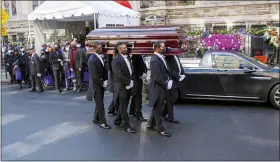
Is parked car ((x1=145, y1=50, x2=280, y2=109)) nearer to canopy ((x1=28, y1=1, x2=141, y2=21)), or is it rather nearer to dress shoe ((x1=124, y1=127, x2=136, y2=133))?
dress shoe ((x1=124, y1=127, x2=136, y2=133))

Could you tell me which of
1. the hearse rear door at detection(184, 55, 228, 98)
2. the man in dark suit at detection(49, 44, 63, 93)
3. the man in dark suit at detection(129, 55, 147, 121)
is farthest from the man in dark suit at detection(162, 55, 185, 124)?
the man in dark suit at detection(49, 44, 63, 93)

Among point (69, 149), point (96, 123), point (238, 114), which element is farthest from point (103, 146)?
point (238, 114)

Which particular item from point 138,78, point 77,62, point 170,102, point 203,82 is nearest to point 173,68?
point 170,102

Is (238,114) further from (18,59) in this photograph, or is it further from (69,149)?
(18,59)

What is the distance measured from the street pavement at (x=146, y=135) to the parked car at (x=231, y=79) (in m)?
0.30

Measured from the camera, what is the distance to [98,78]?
670 centimetres

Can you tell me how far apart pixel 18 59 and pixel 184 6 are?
924 cm

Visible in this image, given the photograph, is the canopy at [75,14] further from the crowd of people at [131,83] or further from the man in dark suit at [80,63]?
the crowd of people at [131,83]

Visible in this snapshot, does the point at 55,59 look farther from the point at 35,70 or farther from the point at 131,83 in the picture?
the point at 131,83

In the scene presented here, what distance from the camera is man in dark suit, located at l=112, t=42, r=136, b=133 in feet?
21.0

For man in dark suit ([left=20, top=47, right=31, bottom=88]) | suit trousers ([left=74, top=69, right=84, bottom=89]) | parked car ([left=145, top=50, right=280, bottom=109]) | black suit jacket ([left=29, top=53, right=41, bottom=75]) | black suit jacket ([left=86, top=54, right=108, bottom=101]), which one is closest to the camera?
black suit jacket ([left=86, top=54, right=108, bottom=101])

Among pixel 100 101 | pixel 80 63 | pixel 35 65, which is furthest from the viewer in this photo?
pixel 35 65

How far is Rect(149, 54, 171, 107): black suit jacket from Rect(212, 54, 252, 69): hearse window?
9.03 ft

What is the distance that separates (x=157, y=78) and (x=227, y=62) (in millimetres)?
3156
